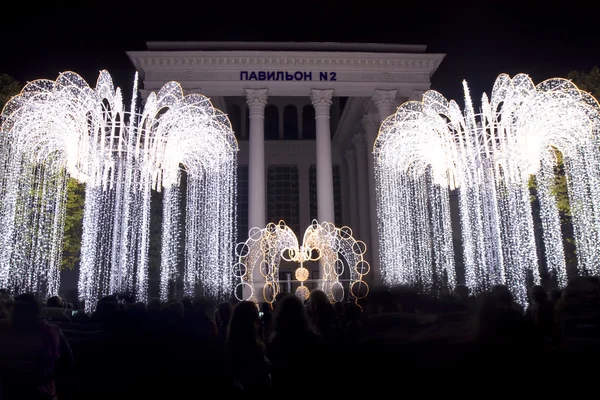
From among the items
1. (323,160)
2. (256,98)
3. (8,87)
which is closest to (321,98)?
(323,160)

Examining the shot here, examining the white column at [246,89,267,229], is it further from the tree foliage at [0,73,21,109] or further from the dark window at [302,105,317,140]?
the dark window at [302,105,317,140]

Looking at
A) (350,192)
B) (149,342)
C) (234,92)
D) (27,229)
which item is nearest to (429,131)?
(234,92)

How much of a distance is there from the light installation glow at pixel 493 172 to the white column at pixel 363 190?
5.69m

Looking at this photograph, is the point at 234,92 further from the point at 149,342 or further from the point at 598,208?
the point at 149,342

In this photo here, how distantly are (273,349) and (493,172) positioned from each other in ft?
47.2

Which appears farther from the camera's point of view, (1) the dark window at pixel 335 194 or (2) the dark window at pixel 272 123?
(2) the dark window at pixel 272 123

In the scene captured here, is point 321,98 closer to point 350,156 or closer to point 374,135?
point 374,135

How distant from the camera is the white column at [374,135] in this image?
2584cm

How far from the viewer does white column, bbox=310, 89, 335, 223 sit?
83.5 ft

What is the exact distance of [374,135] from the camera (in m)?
28.6

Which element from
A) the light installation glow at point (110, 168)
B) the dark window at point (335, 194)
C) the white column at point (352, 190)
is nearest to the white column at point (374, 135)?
the white column at point (352, 190)

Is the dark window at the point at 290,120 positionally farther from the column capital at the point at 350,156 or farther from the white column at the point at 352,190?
the column capital at the point at 350,156

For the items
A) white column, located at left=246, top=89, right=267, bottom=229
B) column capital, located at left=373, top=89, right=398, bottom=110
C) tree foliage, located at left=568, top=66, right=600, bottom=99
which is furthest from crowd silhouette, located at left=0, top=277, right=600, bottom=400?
tree foliage, located at left=568, top=66, right=600, bottom=99

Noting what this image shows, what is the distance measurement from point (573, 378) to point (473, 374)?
1.06m
